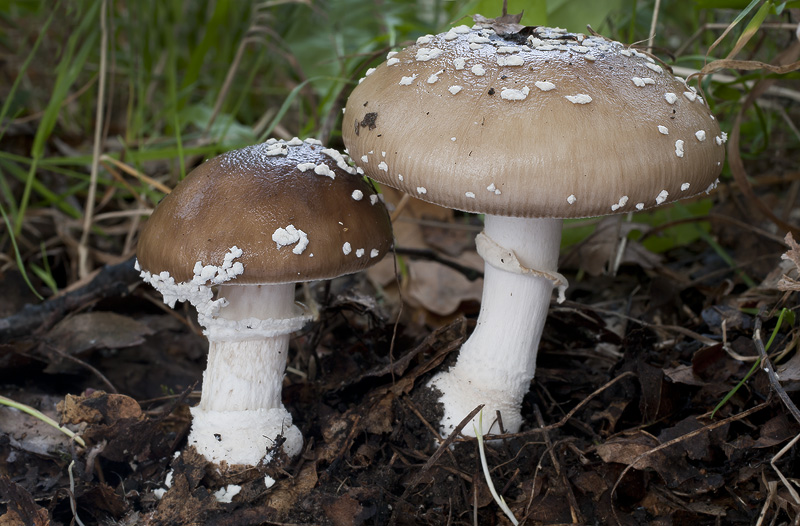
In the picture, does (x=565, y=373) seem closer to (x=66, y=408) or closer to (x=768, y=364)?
(x=768, y=364)

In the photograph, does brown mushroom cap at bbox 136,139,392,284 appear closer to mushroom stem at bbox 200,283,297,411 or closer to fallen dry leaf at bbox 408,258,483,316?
mushroom stem at bbox 200,283,297,411

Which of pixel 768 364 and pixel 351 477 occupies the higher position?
pixel 768 364

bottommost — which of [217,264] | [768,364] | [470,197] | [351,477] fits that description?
[351,477]

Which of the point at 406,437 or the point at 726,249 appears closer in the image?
the point at 406,437

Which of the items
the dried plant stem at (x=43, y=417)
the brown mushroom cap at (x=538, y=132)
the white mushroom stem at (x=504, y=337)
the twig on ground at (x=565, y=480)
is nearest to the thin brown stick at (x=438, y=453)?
the white mushroom stem at (x=504, y=337)

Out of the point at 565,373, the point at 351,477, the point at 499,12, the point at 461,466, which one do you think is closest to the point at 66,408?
the point at 351,477

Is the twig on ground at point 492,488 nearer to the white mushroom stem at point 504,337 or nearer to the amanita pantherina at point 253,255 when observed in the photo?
the white mushroom stem at point 504,337

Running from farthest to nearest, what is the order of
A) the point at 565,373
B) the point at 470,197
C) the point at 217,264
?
the point at 565,373 → the point at 217,264 → the point at 470,197
